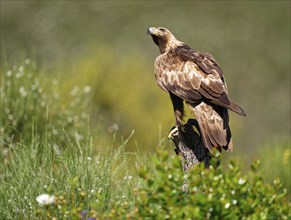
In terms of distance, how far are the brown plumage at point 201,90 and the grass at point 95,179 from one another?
20.5 inches

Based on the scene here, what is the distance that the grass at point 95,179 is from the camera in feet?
19.3

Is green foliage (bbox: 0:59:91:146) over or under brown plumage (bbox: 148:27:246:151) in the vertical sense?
under

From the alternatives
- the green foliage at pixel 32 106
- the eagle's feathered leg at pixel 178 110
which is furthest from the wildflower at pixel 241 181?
A: the green foliage at pixel 32 106

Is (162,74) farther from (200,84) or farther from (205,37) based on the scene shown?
(205,37)

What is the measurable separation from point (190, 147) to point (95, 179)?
85 centimetres

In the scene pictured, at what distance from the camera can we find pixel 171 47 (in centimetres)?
900

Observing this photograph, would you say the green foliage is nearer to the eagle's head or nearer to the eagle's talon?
the eagle's head

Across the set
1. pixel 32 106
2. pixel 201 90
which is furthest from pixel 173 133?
pixel 32 106

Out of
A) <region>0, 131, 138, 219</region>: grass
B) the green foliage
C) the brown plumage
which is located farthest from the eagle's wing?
the green foliage

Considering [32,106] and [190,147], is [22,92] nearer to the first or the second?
[32,106]

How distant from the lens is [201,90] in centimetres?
778

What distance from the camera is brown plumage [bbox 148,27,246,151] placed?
24.7 feet

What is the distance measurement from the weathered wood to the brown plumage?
89 millimetres

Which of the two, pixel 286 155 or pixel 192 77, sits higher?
pixel 192 77
